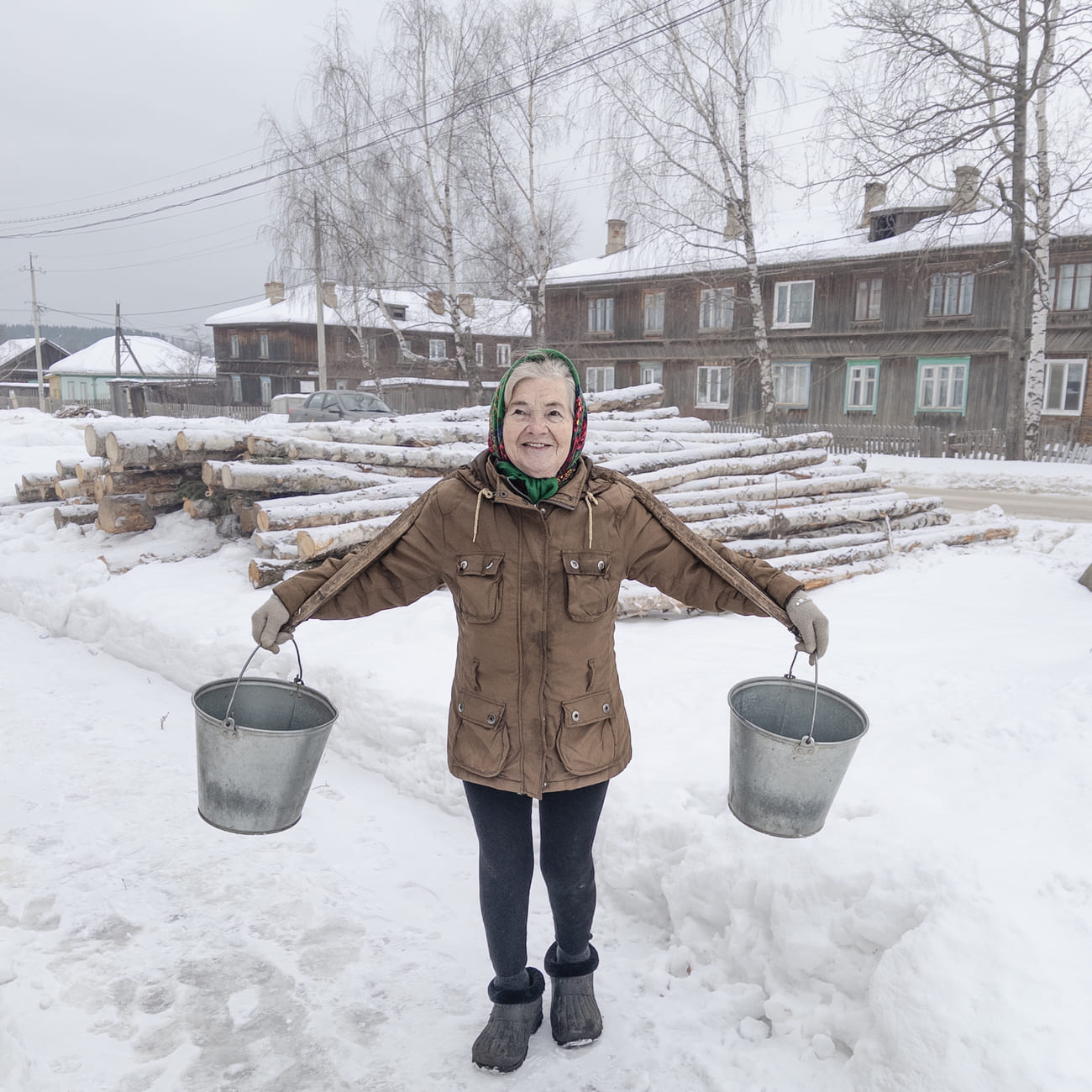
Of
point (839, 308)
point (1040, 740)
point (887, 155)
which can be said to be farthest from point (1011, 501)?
point (839, 308)

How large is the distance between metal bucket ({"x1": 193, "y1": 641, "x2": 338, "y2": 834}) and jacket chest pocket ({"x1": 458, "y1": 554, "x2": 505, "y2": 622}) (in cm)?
66

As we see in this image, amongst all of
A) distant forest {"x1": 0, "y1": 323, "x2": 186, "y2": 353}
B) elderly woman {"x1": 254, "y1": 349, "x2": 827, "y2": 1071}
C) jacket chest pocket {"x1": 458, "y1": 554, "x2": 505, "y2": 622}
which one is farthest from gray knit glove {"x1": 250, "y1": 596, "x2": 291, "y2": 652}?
distant forest {"x1": 0, "y1": 323, "x2": 186, "y2": 353}

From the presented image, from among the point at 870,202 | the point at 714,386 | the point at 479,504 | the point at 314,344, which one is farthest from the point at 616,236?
the point at 479,504

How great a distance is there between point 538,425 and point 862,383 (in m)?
27.2

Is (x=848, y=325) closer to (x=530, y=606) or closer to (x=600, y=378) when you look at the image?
(x=600, y=378)

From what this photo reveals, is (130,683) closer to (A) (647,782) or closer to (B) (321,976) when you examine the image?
(B) (321,976)

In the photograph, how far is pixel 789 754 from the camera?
2.51 meters

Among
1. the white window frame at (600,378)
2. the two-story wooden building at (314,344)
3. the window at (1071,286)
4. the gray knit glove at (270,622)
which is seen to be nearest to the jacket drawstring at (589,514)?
the gray knit glove at (270,622)

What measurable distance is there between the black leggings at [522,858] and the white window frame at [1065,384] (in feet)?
84.2

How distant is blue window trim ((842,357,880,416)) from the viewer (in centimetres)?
2670

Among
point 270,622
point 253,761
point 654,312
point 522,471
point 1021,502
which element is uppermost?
point 654,312

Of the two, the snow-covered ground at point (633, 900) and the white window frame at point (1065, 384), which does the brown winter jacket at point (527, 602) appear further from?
the white window frame at point (1065, 384)

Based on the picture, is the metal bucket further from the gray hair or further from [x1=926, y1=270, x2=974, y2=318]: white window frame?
[x1=926, y1=270, x2=974, y2=318]: white window frame

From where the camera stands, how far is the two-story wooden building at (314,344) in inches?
1613
